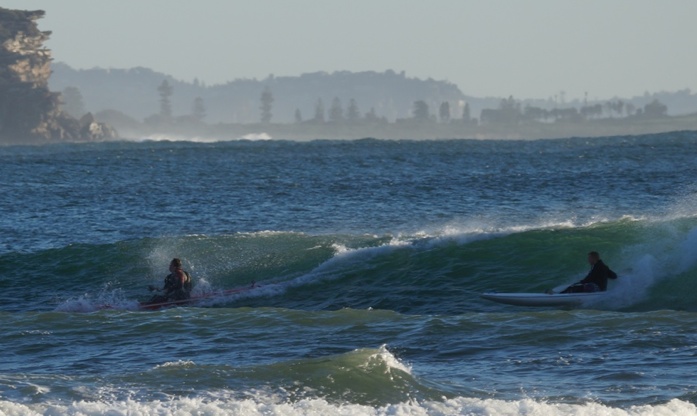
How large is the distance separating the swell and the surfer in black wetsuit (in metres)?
0.36

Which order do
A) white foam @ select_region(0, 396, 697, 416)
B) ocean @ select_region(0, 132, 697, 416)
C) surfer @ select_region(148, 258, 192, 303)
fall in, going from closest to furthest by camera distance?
white foam @ select_region(0, 396, 697, 416) < ocean @ select_region(0, 132, 697, 416) < surfer @ select_region(148, 258, 192, 303)

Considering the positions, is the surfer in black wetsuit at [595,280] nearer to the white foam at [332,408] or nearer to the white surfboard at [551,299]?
the white surfboard at [551,299]

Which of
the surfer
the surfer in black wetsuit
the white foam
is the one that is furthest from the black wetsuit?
the white foam

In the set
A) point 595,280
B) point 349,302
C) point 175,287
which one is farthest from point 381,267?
point 595,280

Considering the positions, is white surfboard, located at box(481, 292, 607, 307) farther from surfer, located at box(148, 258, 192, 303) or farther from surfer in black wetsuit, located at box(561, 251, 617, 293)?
surfer, located at box(148, 258, 192, 303)

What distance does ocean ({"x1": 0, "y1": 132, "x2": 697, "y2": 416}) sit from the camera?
1727 centimetres

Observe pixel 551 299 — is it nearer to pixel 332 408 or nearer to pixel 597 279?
pixel 597 279

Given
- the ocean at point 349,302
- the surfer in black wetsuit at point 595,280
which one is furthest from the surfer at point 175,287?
the surfer in black wetsuit at point 595,280

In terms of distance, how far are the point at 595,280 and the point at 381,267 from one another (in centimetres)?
673

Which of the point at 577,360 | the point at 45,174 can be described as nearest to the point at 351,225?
the point at 577,360

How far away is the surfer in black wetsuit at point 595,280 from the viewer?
25.0m

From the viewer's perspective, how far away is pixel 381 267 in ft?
101

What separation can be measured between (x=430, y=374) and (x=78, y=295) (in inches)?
560

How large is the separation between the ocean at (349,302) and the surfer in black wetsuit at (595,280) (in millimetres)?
441
